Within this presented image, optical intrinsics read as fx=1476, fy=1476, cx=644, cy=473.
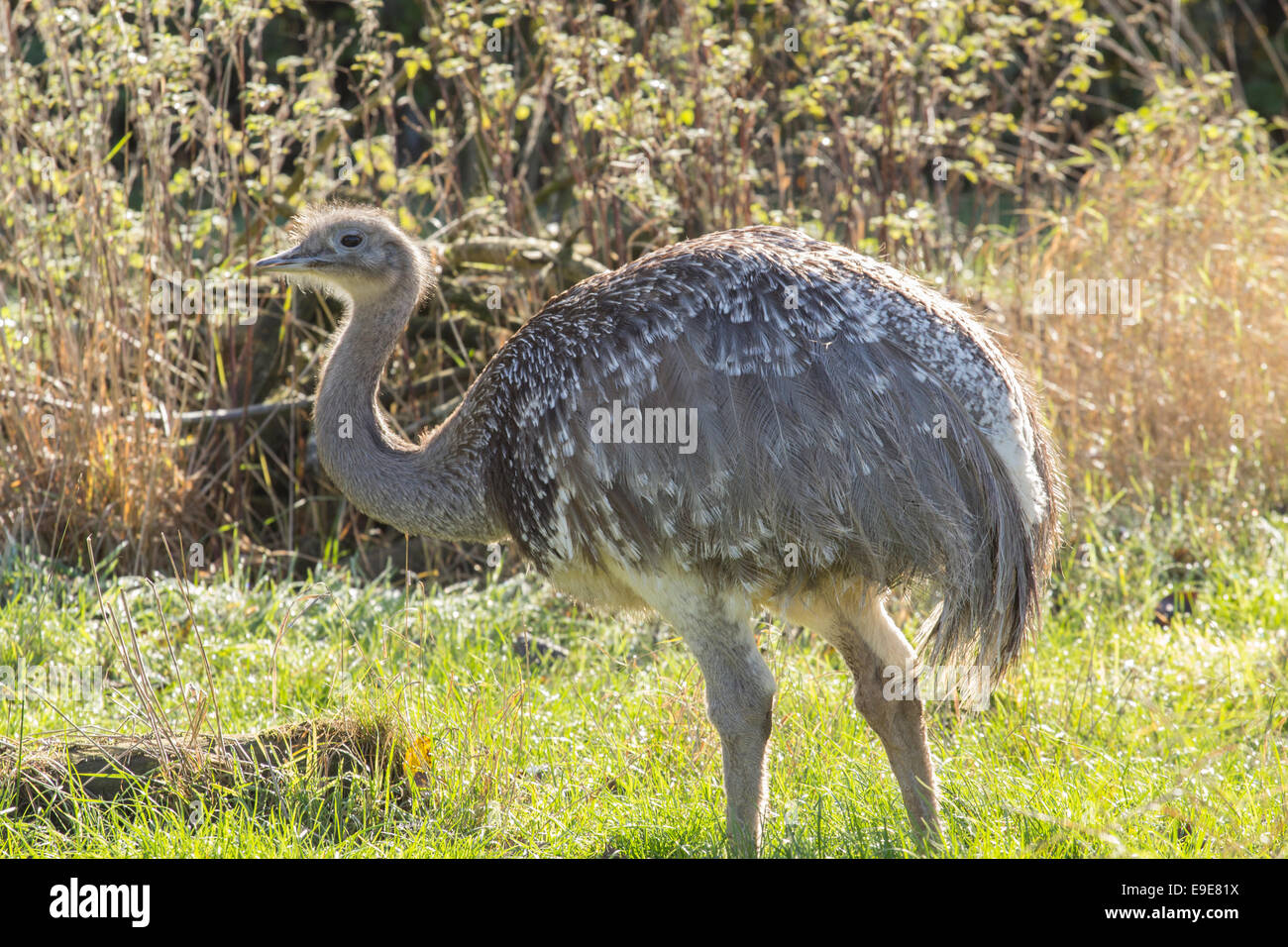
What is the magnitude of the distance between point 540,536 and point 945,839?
124cm

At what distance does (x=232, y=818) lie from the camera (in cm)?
362

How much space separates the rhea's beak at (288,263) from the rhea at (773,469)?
0.76 metres

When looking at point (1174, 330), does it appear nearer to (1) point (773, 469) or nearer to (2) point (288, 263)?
(1) point (773, 469)

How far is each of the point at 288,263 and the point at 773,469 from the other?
1.79 m

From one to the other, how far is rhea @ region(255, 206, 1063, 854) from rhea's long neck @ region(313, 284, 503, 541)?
90 mm

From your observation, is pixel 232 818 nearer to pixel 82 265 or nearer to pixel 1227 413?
pixel 82 265

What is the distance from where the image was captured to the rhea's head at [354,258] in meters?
4.35

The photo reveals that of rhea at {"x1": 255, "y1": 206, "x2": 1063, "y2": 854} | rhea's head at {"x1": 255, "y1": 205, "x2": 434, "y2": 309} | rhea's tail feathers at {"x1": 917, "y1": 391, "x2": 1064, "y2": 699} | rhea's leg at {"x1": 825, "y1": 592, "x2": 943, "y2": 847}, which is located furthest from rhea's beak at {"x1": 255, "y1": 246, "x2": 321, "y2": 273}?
rhea's tail feathers at {"x1": 917, "y1": 391, "x2": 1064, "y2": 699}

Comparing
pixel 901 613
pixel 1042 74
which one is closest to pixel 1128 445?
pixel 901 613

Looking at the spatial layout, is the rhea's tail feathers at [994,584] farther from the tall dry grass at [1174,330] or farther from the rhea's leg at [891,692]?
the tall dry grass at [1174,330]

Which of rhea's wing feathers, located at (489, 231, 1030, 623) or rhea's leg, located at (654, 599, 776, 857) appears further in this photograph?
rhea's leg, located at (654, 599, 776, 857)

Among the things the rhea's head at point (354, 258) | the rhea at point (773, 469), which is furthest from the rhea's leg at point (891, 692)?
the rhea's head at point (354, 258)

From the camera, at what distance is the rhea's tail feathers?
3377 millimetres

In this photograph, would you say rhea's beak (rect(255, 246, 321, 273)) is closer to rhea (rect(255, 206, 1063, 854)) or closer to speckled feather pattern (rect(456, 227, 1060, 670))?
rhea (rect(255, 206, 1063, 854))
